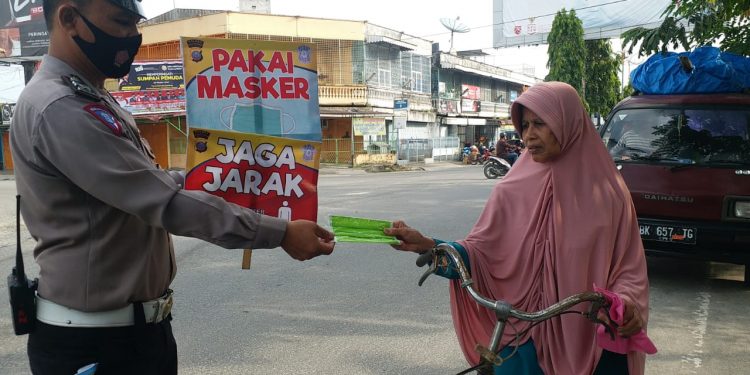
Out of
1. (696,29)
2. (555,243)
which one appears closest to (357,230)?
(555,243)

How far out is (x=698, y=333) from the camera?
4.14m

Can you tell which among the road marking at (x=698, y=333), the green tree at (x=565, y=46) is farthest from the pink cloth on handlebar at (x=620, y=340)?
the green tree at (x=565, y=46)

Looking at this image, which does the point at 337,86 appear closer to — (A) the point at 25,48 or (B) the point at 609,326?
(A) the point at 25,48

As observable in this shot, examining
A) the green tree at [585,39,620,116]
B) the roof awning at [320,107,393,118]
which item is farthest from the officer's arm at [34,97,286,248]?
the roof awning at [320,107,393,118]

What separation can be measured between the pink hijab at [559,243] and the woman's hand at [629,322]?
68mm

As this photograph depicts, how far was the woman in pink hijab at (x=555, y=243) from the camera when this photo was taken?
205 cm

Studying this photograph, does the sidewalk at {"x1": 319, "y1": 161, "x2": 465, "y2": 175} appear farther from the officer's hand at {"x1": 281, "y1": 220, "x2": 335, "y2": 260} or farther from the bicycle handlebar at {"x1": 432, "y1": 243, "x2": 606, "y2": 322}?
the bicycle handlebar at {"x1": 432, "y1": 243, "x2": 606, "y2": 322}

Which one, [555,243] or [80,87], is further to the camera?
[555,243]

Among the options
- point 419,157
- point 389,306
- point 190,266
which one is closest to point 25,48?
point 419,157

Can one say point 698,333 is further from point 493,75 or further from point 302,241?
point 493,75

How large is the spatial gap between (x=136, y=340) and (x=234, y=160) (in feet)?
2.17

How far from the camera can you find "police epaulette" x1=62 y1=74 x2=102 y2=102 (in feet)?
5.16

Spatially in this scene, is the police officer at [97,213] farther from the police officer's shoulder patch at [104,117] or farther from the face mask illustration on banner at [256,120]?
the face mask illustration on banner at [256,120]

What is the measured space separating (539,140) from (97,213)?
1497 mm
